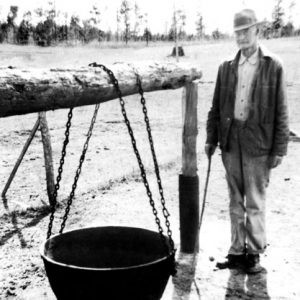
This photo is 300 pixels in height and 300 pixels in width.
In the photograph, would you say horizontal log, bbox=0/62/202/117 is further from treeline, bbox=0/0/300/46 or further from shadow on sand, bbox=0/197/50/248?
→ treeline, bbox=0/0/300/46

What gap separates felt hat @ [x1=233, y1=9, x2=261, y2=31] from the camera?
4605mm

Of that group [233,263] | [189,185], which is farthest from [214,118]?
[233,263]

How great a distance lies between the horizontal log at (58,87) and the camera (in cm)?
307

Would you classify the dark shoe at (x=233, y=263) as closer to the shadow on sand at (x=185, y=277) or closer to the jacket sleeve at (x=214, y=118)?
the shadow on sand at (x=185, y=277)

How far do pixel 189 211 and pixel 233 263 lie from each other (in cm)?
71

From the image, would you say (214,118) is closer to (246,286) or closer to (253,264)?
(253,264)

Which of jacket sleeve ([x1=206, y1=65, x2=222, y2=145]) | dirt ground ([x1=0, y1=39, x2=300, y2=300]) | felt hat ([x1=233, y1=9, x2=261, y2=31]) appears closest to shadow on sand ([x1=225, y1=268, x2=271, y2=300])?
dirt ground ([x1=0, y1=39, x2=300, y2=300])

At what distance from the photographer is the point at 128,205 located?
748 cm

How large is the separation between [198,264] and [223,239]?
2.58 ft

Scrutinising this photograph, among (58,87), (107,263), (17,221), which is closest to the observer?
(58,87)

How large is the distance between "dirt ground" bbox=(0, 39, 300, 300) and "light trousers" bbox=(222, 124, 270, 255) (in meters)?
0.34

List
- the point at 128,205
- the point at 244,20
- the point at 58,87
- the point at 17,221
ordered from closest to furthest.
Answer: the point at 58,87 < the point at 244,20 < the point at 17,221 < the point at 128,205

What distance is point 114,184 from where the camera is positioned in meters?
8.55

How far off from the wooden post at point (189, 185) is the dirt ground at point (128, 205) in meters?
0.20
